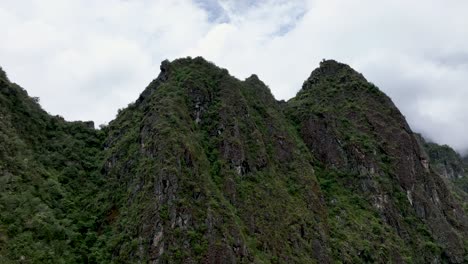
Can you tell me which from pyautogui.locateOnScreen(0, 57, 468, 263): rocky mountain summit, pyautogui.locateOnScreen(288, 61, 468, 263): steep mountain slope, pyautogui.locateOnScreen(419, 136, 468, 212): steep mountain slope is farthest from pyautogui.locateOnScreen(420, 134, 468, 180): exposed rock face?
pyautogui.locateOnScreen(0, 57, 468, 263): rocky mountain summit

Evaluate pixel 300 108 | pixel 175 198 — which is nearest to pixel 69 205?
pixel 175 198

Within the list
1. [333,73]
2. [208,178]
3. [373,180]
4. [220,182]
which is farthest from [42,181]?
[333,73]

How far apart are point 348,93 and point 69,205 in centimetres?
5476

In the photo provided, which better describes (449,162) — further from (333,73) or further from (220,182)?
(220,182)

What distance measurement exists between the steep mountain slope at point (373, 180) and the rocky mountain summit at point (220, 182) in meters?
0.20

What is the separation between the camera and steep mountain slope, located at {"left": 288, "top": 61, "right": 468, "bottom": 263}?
192ft

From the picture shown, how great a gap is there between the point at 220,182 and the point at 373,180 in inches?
1026

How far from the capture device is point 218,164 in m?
54.0

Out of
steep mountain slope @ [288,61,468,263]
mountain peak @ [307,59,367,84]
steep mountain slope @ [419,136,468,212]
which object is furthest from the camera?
steep mountain slope @ [419,136,468,212]

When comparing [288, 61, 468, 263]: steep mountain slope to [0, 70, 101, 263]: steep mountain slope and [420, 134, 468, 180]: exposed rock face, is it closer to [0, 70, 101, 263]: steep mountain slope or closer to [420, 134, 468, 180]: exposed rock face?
[0, 70, 101, 263]: steep mountain slope

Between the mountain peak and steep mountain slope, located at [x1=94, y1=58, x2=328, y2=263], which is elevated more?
the mountain peak

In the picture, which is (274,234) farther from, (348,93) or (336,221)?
(348,93)

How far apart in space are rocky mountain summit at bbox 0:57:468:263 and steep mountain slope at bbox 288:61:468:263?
198 millimetres

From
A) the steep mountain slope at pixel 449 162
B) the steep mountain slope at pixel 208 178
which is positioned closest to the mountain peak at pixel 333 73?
the steep mountain slope at pixel 208 178
